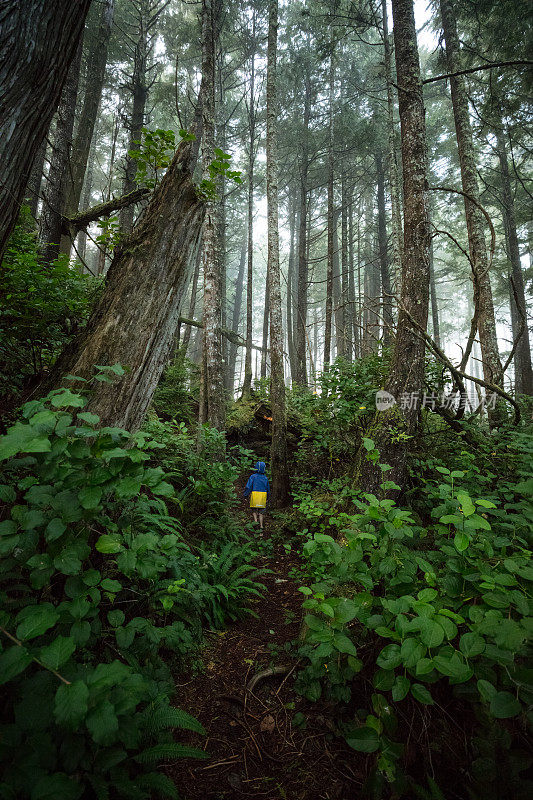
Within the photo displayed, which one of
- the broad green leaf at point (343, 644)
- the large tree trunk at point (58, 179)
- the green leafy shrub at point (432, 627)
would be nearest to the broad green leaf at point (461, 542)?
the green leafy shrub at point (432, 627)

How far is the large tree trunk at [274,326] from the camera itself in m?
7.06

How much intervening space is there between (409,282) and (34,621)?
5.14 meters

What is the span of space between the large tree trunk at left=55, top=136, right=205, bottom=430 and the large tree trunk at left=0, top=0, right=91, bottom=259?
913 millimetres

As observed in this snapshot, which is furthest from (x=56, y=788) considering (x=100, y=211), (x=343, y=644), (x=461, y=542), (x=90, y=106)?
(x=90, y=106)

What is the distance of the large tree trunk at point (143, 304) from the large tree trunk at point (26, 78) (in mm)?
913

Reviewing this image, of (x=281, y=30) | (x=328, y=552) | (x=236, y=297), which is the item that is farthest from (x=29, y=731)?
(x=236, y=297)

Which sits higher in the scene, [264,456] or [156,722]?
[264,456]

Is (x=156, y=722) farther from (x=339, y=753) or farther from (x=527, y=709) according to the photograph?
(x=527, y=709)

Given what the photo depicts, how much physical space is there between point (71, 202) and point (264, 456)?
693 cm

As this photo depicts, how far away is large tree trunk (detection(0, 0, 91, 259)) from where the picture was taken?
1.94m

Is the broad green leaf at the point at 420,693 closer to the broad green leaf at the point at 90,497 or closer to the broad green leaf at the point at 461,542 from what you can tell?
the broad green leaf at the point at 461,542

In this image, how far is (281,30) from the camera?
1662 cm

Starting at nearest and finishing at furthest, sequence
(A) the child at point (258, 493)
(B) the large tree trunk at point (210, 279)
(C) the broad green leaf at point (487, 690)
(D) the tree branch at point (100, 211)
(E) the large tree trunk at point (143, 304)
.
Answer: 1. (C) the broad green leaf at point (487, 690)
2. (E) the large tree trunk at point (143, 304)
3. (D) the tree branch at point (100, 211)
4. (A) the child at point (258, 493)
5. (B) the large tree trunk at point (210, 279)

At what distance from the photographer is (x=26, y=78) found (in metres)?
2.01
